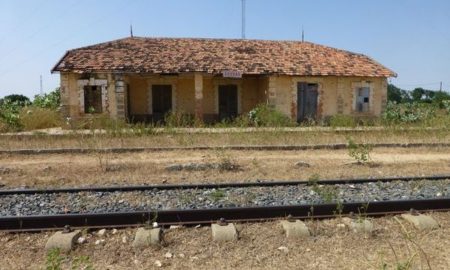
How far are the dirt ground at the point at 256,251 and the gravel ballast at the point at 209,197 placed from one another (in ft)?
3.69

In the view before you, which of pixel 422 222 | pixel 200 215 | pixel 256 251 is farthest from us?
A: pixel 200 215

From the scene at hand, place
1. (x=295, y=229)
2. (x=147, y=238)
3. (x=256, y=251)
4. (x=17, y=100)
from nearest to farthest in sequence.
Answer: (x=256, y=251), (x=147, y=238), (x=295, y=229), (x=17, y=100)

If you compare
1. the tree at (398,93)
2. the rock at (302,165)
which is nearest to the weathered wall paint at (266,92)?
the rock at (302,165)

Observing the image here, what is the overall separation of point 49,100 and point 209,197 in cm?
2152

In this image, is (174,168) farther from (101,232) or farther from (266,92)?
(266,92)

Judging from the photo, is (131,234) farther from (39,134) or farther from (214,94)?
(214,94)

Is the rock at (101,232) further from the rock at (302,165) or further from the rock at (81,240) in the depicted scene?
the rock at (302,165)

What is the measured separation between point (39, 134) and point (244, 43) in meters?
13.6

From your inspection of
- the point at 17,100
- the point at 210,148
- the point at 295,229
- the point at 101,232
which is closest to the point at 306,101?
the point at 210,148

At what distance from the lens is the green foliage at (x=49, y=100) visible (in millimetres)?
24478

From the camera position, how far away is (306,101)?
839 inches

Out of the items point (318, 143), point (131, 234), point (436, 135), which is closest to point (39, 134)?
point (318, 143)

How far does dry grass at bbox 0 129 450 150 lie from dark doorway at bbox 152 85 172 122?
7.96 m

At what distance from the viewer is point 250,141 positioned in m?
12.8
